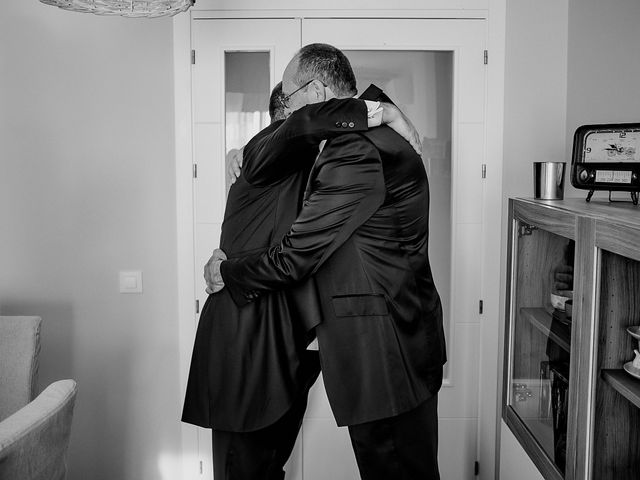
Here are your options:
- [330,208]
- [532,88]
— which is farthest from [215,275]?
[532,88]

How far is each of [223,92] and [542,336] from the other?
1.53m

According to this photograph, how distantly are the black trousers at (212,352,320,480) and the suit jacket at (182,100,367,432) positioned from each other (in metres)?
0.08

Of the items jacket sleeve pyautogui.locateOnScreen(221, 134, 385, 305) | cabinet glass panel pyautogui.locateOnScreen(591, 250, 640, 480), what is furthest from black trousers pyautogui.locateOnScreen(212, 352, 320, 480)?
cabinet glass panel pyautogui.locateOnScreen(591, 250, 640, 480)

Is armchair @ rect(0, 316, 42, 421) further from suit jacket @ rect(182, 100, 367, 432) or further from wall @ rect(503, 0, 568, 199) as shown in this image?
wall @ rect(503, 0, 568, 199)

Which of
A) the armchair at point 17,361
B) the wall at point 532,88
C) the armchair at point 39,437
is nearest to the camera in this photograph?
the armchair at point 39,437

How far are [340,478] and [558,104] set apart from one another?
1758 mm

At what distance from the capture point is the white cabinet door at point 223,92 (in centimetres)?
284

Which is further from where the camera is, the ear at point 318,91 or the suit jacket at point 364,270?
the ear at point 318,91

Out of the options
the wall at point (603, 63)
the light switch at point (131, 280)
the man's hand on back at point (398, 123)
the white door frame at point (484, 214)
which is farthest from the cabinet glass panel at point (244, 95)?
the wall at point (603, 63)

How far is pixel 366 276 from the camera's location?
1.99 metres

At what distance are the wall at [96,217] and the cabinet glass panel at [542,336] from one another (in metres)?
1.38

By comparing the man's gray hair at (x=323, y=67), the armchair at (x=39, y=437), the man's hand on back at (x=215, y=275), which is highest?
the man's gray hair at (x=323, y=67)

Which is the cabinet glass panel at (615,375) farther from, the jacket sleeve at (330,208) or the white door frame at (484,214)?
the white door frame at (484,214)

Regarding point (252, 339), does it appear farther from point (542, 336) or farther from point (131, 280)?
point (131, 280)
